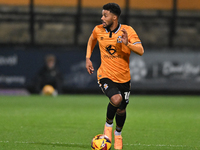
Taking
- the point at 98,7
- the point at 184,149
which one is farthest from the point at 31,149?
the point at 98,7

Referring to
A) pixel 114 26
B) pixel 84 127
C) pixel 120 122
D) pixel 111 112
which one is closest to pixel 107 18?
pixel 114 26

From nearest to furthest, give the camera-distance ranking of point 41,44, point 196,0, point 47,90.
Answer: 1. point 47,90
2. point 41,44
3. point 196,0

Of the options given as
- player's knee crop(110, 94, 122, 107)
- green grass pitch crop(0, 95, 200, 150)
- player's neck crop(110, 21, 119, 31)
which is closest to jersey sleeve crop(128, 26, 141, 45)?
player's neck crop(110, 21, 119, 31)

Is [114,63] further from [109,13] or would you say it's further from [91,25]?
[91,25]

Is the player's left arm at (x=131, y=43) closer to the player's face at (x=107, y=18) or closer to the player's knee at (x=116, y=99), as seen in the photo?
the player's face at (x=107, y=18)

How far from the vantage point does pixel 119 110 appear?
6465 mm

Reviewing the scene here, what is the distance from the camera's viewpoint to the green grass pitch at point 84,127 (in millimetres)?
6546

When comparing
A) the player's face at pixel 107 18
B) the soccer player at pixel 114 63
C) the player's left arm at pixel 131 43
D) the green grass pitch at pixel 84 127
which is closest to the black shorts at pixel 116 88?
the soccer player at pixel 114 63

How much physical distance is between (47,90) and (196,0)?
9.07m

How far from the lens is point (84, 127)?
859 cm

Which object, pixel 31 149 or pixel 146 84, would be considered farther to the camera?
pixel 146 84

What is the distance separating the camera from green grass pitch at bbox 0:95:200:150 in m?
6.55

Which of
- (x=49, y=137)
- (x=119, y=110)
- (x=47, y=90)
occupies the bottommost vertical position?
(x=47, y=90)

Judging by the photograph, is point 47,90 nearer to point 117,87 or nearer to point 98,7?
point 98,7
